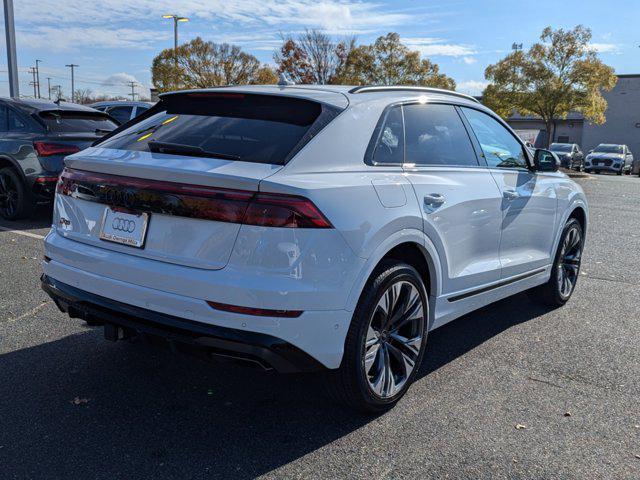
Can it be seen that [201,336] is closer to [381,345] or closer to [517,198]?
[381,345]

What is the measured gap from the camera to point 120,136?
3463 mm

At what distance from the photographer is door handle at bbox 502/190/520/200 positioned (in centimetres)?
422

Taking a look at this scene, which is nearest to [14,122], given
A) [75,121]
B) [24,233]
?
[75,121]

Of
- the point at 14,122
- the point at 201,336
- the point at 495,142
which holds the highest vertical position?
the point at 495,142

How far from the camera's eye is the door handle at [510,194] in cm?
422

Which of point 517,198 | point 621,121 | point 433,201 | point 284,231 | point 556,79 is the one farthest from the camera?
point 621,121

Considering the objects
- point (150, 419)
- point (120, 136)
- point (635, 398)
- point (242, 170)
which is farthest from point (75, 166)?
point (635, 398)

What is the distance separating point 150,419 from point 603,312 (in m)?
3.99

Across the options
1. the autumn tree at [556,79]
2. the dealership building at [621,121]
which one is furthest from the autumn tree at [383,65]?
the dealership building at [621,121]

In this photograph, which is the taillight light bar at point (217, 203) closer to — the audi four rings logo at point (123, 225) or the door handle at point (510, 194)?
the audi four rings logo at point (123, 225)

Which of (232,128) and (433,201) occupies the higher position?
(232,128)

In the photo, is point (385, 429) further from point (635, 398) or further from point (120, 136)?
point (120, 136)

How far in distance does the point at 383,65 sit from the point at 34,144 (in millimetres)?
32574

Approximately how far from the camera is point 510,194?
428 cm
